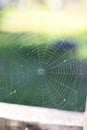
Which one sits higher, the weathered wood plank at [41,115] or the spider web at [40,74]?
the spider web at [40,74]

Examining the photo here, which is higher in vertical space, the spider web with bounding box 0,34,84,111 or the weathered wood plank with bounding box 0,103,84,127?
the spider web with bounding box 0,34,84,111

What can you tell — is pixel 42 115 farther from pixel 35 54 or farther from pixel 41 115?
pixel 35 54

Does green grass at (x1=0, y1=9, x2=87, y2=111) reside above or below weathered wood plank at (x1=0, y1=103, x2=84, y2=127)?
above

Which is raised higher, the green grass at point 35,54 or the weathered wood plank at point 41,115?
the green grass at point 35,54

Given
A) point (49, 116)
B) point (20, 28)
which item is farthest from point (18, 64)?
point (49, 116)

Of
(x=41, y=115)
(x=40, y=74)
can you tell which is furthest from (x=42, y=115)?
(x=40, y=74)

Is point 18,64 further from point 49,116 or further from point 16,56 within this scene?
point 49,116
